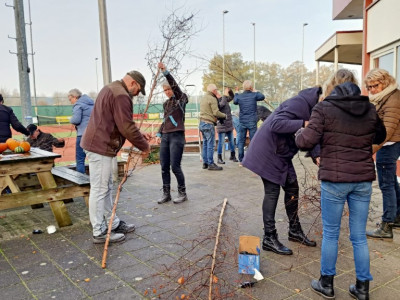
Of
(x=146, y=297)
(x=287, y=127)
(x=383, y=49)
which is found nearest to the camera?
(x=146, y=297)

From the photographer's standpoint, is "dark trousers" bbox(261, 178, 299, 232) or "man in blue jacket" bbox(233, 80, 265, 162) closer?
"dark trousers" bbox(261, 178, 299, 232)

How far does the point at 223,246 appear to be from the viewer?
3959mm

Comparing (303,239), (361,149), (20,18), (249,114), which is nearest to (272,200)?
(303,239)

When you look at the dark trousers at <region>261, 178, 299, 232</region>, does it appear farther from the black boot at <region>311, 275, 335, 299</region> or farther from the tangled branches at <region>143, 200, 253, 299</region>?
the black boot at <region>311, 275, 335, 299</region>

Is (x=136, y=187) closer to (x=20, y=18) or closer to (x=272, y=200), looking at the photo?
(x=272, y=200)

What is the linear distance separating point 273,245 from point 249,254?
2.23 feet

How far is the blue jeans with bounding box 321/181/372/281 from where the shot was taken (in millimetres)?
2832

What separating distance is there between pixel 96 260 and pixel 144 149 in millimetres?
1324

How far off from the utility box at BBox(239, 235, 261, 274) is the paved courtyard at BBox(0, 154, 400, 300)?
11 centimetres

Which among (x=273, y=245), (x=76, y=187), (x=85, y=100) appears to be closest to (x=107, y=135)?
(x=76, y=187)

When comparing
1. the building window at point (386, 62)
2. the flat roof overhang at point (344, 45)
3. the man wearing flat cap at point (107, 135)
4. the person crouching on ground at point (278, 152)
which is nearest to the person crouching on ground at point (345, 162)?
the person crouching on ground at point (278, 152)

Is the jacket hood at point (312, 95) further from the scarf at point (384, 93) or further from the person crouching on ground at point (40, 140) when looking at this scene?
the person crouching on ground at point (40, 140)

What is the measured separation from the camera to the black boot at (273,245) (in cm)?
379

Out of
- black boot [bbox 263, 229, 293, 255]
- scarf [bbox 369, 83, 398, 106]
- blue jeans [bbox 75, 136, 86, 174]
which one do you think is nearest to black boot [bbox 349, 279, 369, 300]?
black boot [bbox 263, 229, 293, 255]
